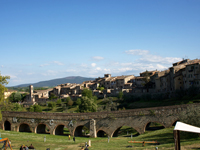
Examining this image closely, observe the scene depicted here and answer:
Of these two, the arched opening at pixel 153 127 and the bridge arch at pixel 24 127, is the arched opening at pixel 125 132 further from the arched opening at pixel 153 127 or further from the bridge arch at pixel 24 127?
the bridge arch at pixel 24 127

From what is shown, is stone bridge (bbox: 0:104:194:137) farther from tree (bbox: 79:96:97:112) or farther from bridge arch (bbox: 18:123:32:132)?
tree (bbox: 79:96:97:112)

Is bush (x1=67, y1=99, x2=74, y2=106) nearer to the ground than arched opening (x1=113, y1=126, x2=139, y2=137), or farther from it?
farther from it

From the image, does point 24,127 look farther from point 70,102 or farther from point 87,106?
point 70,102

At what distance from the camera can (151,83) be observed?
81.2 m

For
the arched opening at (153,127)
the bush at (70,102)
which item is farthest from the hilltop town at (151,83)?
the arched opening at (153,127)

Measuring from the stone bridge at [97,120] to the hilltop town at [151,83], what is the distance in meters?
23.8

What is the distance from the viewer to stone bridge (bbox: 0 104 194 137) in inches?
1414

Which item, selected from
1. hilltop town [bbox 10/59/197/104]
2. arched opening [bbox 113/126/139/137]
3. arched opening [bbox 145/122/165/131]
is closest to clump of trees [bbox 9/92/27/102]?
hilltop town [bbox 10/59/197/104]

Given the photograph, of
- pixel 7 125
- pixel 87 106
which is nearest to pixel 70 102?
pixel 87 106

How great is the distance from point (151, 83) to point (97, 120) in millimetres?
45277

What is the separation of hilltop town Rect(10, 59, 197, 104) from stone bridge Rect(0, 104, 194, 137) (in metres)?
23.8

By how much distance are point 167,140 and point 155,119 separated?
1005cm

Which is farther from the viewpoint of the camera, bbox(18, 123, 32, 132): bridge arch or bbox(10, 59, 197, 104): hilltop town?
bbox(10, 59, 197, 104): hilltop town

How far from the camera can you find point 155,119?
36.4 meters
